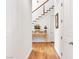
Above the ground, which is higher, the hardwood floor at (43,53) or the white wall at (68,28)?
the white wall at (68,28)

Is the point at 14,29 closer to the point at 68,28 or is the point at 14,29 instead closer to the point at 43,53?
the point at 68,28

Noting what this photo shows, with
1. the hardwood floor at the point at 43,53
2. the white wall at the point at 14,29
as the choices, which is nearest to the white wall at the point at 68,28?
the white wall at the point at 14,29

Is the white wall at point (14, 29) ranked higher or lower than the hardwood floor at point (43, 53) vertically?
higher

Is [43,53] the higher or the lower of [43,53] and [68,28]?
the lower

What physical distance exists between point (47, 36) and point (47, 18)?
1.50 meters

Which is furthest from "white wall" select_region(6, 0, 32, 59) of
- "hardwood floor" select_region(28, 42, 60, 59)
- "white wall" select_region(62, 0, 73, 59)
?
"hardwood floor" select_region(28, 42, 60, 59)

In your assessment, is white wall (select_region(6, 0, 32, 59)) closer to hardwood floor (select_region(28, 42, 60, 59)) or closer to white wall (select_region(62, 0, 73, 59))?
white wall (select_region(62, 0, 73, 59))

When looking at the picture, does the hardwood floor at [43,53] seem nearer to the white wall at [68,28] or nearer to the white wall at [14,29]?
the white wall at [14,29]

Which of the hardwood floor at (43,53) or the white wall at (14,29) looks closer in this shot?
the white wall at (14,29)

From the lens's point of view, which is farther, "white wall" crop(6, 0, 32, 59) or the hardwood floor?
the hardwood floor

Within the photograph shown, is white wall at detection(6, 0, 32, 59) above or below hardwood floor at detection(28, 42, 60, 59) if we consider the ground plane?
above

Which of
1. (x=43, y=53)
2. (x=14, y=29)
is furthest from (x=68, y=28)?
(x=43, y=53)
